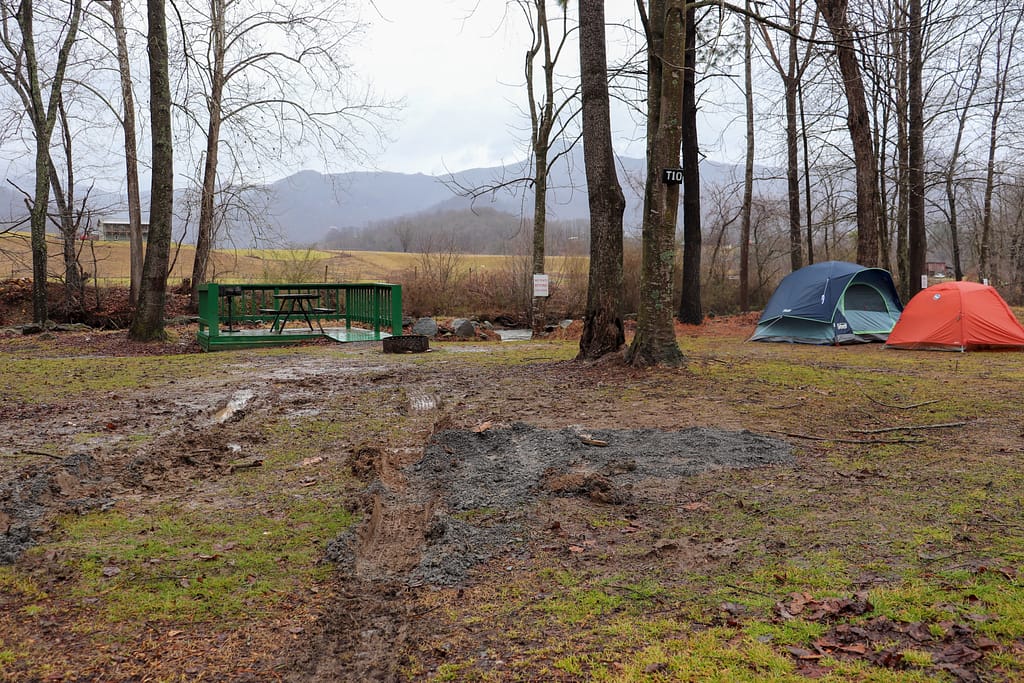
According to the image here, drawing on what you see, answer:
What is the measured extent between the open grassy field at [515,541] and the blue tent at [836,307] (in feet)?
23.3

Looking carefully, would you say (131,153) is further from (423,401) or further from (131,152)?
(423,401)

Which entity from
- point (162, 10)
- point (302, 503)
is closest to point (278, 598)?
point (302, 503)

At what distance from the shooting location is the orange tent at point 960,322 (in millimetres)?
12469

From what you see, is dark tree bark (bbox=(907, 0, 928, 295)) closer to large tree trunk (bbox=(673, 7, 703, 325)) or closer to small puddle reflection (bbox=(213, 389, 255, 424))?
large tree trunk (bbox=(673, 7, 703, 325))

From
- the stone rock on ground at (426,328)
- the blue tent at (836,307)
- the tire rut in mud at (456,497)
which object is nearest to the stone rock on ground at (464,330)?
the stone rock on ground at (426,328)

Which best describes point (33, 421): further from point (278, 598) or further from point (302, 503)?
point (278, 598)

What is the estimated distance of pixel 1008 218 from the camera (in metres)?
43.5

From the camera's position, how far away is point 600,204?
9.84 meters

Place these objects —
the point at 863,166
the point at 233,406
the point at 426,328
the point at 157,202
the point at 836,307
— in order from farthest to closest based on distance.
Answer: the point at 426,328, the point at 863,166, the point at 157,202, the point at 836,307, the point at 233,406

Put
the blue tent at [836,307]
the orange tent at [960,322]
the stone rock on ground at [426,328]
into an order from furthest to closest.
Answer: the stone rock on ground at [426,328], the blue tent at [836,307], the orange tent at [960,322]

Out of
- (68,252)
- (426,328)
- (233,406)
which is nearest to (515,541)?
(233,406)

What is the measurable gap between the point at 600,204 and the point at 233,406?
5379 millimetres

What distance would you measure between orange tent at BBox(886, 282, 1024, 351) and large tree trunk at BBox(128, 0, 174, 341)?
1388 cm

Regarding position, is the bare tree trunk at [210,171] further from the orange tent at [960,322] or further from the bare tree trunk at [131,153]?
the orange tent at [960,322]
